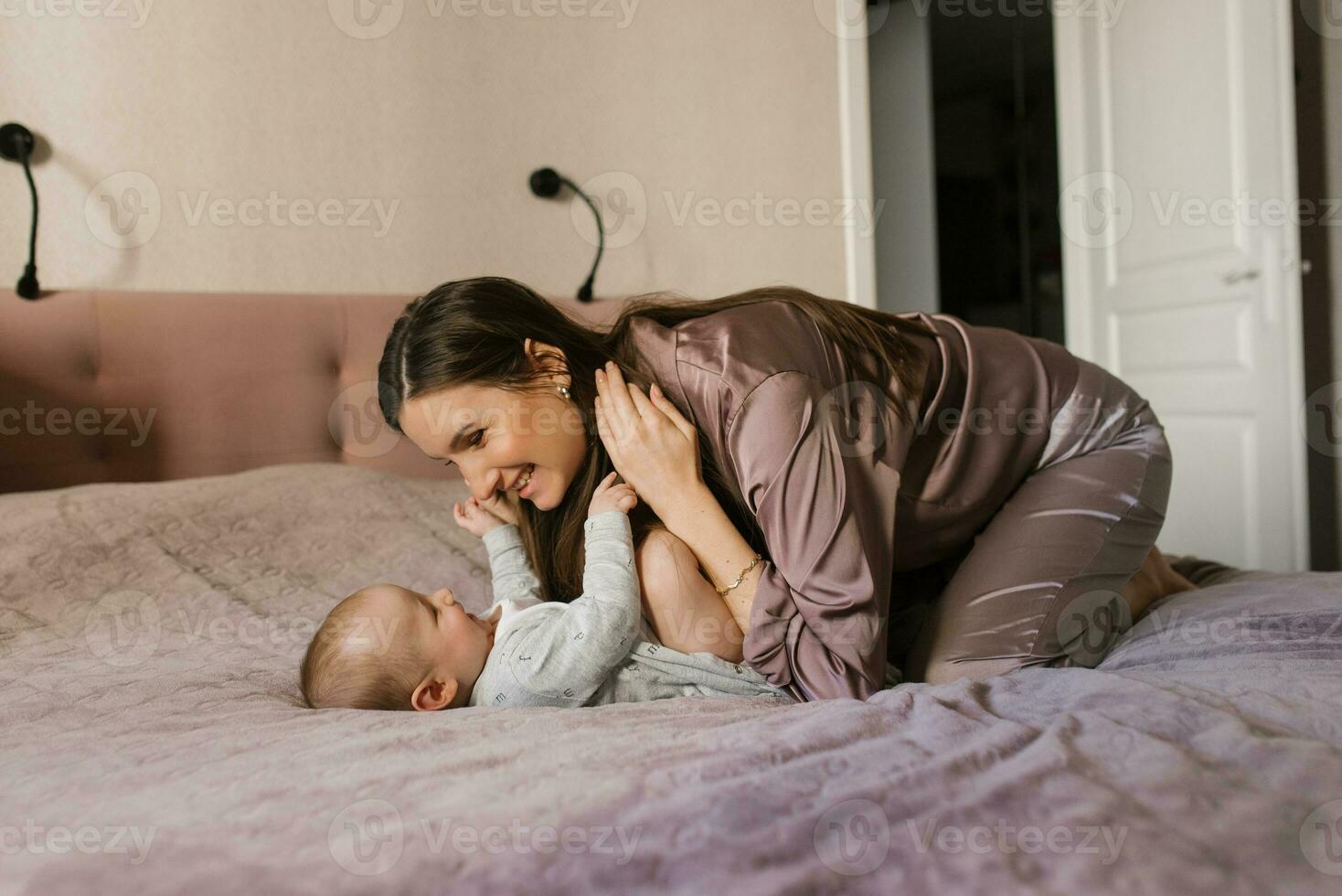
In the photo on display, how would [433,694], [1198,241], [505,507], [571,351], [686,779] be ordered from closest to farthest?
[686,779] < [433,694] < [571,351] < [505,507] < [1198,241]

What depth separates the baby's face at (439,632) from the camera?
1.15 metres

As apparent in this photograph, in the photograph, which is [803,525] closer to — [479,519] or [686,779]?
[686,779]

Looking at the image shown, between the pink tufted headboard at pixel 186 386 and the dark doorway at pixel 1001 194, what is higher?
the dark doorway at pixel 1001 194

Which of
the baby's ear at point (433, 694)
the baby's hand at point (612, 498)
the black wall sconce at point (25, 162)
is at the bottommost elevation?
the baby's ear at point (433, 694)

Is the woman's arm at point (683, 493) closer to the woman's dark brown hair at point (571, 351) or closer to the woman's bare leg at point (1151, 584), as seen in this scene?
the woman's dark brown hair at point (571, 351)

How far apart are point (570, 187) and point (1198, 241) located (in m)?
1.67

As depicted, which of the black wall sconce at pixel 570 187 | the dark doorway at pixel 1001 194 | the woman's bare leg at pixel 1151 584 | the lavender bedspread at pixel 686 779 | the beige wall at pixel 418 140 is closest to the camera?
the lavender bedspread at pixel 686 779

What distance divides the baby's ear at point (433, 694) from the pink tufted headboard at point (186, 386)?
94cm

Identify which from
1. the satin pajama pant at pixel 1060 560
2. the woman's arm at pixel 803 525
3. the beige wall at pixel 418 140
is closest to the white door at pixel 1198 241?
the beige wall at pixel 418 140

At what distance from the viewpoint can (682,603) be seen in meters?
1.14

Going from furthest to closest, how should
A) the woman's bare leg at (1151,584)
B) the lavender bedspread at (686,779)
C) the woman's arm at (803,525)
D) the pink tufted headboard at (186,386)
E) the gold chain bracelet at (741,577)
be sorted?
the pink tufted headboard at (186,386) < the woman's bare leg at (1151,584) < the gold chain bracelet at (741,577) < the woman's arm at (803,525) < the lavender bedspread at (686,779)

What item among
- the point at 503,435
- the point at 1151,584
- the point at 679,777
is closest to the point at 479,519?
the point at 503,435

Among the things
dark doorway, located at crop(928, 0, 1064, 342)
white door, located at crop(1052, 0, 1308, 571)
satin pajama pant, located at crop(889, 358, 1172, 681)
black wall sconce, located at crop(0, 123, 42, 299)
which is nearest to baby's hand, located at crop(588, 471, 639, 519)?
satin pajama pant, located at crop(889, 358, 1172, 681)

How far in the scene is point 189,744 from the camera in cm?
88
